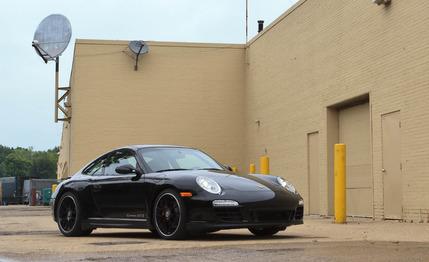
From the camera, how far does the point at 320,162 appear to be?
770 inches

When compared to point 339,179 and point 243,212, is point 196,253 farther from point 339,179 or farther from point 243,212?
point 339,179

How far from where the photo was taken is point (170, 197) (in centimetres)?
865

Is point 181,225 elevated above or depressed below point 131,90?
below

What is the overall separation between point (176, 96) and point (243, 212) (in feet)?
63.5

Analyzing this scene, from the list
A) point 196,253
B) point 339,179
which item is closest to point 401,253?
point 196,253

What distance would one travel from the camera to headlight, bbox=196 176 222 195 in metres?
8.40

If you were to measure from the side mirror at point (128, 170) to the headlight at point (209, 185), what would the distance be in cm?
111

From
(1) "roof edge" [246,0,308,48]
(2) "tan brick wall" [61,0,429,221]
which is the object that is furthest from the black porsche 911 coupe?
(1) "roof edge" [246,0,308,48]

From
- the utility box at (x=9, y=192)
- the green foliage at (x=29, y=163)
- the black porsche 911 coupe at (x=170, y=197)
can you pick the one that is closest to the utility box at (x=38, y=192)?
the utility box at (x=9, y=192)

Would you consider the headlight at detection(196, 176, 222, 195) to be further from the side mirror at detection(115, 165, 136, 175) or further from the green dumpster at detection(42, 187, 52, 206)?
the green dumpster at detection(42, 187, 52, 206)

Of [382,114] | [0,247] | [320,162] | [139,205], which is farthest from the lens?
[320,162]

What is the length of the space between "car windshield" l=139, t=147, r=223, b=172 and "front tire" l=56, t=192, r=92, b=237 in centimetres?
144

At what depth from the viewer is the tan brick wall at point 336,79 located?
14.2m

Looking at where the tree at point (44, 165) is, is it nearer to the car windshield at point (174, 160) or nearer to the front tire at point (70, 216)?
the front tire at point (70, 216)
